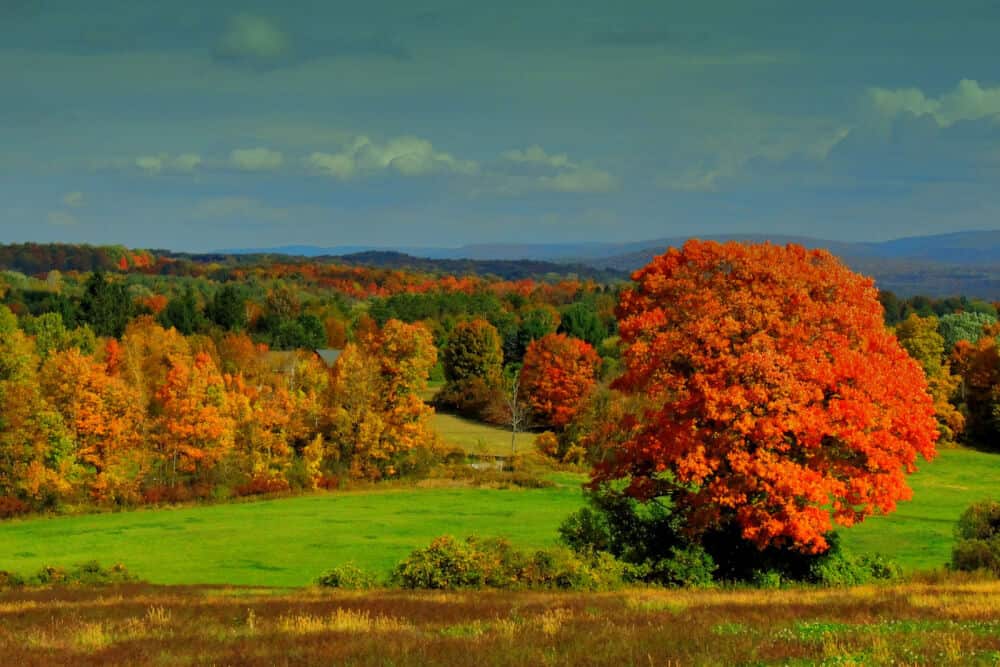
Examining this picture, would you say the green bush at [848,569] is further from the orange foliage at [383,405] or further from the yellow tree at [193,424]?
the yellow tree at [193,424]

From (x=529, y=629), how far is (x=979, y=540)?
2674 centimetres

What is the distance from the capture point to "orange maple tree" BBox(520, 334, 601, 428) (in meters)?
112

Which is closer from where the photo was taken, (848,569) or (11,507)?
(848,569)

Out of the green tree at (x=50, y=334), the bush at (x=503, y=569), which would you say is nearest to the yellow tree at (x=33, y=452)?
the bush at (x=503, y=569)

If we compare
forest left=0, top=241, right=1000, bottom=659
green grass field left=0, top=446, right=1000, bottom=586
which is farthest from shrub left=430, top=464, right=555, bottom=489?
green grass field left=0, top=446, right=1000, bottom=586

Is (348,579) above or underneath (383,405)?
above

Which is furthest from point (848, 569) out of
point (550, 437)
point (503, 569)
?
point (550, 437)

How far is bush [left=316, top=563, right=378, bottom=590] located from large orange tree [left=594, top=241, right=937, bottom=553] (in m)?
10.1

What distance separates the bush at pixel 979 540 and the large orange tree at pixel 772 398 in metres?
5.71

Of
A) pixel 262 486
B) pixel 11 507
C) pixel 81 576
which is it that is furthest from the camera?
pixel 262 486

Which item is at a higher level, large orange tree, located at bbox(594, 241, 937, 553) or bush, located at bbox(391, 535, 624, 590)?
large orange tree, located at bbox(594, 241, 937, 553)

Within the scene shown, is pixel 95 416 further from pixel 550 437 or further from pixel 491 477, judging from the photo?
pixel 550 437

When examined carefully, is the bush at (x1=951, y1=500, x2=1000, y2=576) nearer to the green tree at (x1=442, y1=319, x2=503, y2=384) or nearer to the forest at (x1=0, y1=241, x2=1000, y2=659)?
A: the forest at (x1=0, y1=241, x2=1000, y2=659)

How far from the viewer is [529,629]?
686 inches
